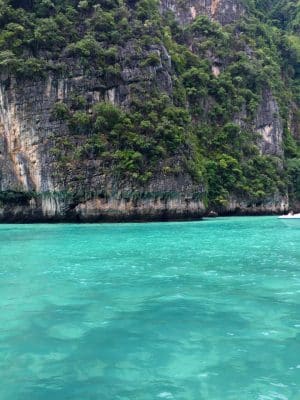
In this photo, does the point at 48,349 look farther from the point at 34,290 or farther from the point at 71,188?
the point at 71,188

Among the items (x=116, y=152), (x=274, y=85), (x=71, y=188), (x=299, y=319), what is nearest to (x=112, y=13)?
(x=116, y=152)

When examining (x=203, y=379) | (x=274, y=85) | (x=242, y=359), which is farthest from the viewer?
(x=274, y=85)

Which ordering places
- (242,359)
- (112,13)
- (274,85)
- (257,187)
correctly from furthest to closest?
(274,85), (257,187), (112,13), (242,359)

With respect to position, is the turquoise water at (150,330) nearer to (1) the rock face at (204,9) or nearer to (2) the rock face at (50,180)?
(2) the rock face at (50,180)

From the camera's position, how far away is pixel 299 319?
6434 mm

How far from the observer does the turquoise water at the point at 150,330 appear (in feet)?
14.5

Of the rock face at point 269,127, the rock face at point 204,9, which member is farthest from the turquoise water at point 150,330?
the rock face at point 204,9

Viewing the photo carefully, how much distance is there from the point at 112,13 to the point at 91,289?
3112cm

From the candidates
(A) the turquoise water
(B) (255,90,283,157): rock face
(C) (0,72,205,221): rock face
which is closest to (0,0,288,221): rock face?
(C) (0,72,205,221): rock face

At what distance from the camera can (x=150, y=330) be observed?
6.04 meters

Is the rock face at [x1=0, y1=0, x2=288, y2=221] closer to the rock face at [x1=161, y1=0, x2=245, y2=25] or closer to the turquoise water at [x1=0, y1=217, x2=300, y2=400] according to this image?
the turquoise water at [x1=0, y1=217, x2=300, y2=400]

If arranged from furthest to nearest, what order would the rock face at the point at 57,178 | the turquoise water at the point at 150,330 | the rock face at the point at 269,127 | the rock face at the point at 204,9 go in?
the rock face at the point at 204,9
the rock face at the point at 269,127
the rock face at the point at 57,178
the turquoise water at the point at 150,330

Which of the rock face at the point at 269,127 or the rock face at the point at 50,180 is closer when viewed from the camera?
the rock face at the point at 50,180

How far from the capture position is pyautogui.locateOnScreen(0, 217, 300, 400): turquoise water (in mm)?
4422
